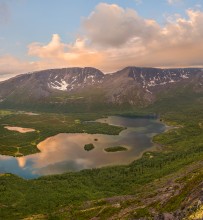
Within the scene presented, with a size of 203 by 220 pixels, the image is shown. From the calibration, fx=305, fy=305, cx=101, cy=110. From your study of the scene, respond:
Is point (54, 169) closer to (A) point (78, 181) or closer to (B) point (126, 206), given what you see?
(A) point (78, 181)

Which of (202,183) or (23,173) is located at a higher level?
(202,183)

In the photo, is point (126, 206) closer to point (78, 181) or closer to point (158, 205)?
point (158, 205)

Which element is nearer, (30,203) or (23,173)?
(30,203)

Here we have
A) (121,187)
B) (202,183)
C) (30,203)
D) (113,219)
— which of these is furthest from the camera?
(121,187)

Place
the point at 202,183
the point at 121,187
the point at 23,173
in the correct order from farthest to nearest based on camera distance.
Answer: the point at 23,173 < the point at 121,187 < the point at 202,183

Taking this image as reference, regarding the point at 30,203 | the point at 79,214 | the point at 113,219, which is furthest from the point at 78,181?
the point at 113,219

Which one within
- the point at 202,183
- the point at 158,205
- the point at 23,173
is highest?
the point at 202,183

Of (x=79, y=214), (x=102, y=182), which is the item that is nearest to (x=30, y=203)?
(x=79, y=214)
